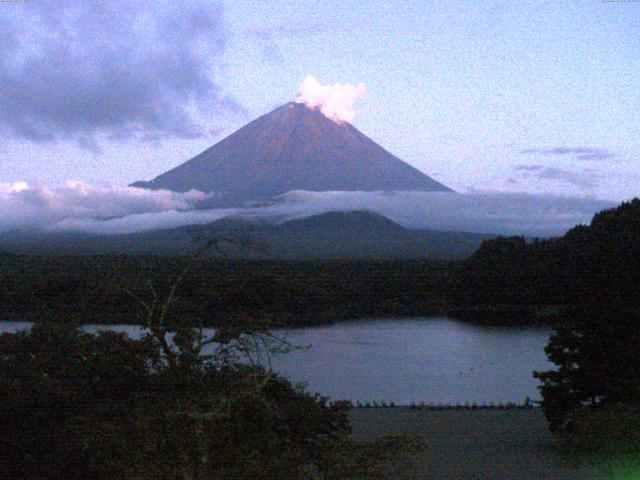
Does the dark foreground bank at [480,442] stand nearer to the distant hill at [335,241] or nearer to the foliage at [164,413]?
the foliage at [164,413]

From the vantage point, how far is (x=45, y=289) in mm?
7965

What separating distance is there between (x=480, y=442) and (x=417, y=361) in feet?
24.6

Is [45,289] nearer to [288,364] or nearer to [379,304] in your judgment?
[288,364]

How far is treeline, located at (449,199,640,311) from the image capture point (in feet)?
70.8

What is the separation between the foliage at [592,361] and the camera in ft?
30.5

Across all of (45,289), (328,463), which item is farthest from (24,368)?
(45,289)

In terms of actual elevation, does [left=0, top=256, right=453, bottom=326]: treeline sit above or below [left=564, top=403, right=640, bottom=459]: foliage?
above

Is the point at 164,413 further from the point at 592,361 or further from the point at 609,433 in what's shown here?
the point at 592,361

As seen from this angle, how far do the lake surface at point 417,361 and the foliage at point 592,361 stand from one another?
3298 mm

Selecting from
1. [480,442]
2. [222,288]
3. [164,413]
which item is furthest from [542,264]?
[164,413]

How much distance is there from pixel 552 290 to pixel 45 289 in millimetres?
17152

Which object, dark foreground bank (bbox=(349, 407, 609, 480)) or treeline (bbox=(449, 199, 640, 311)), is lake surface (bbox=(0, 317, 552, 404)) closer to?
Result: treeline (bbox=(449, 199, 640, 311))

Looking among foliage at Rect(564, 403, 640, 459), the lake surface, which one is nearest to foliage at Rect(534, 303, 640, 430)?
foliage at Rect(564, 403, 640, 459)

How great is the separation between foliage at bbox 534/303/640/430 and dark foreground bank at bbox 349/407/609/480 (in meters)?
0.58
